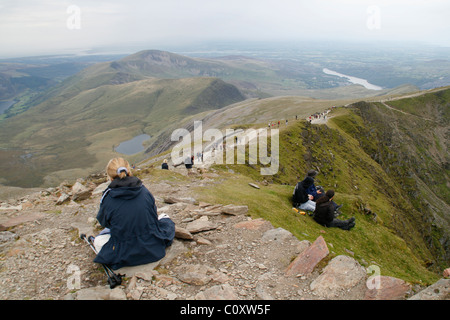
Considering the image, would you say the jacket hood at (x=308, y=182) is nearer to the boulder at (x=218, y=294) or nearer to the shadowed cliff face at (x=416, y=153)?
the boulder at (x=218, y=294)

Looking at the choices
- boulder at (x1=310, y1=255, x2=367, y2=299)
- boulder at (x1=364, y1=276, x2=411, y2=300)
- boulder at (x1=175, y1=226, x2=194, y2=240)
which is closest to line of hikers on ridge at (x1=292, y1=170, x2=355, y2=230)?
boulder at (x1=310, y1=255, x2=367, y2=299)

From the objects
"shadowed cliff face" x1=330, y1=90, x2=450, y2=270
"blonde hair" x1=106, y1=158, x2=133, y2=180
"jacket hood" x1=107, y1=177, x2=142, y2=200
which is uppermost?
"blonde hair" x1=106, y1=158, x2=133, y2=180

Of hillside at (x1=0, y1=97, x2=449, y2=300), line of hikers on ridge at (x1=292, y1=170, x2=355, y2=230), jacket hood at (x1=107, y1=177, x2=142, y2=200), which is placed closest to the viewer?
hillside at (x1=0, y1=97, x2=449, y2=300)

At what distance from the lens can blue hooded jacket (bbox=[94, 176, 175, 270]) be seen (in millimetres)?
8422

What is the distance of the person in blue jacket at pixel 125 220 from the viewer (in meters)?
8.42

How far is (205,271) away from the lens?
9.07 m

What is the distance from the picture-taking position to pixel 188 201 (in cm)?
1689

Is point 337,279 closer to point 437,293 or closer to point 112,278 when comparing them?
point 437,293

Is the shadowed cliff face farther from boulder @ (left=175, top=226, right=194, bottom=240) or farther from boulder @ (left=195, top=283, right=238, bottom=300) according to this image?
boulder @ (left=195, top=283, right=238, bottom=300)

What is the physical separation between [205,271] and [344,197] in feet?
68.2

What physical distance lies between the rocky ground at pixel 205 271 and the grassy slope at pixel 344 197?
12.9ft

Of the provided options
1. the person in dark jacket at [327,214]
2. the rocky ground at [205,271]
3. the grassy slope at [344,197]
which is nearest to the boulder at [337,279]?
the rocky ground at [205,271]

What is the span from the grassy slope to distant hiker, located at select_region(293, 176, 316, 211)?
1043 mm
